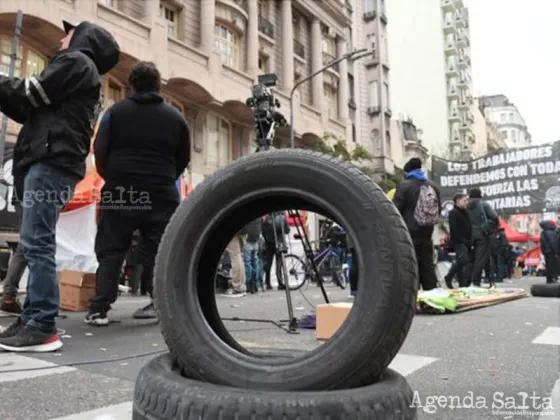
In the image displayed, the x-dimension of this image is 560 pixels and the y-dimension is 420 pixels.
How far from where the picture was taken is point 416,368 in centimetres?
272

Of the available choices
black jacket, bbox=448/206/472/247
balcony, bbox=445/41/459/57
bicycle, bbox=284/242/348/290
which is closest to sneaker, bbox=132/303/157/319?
bicycle, bbox=284/242/348/290

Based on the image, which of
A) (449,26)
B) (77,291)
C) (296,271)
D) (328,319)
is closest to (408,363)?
(328,319)

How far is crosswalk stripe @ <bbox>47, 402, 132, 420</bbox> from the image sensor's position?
1819mm

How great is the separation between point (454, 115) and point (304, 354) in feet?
232

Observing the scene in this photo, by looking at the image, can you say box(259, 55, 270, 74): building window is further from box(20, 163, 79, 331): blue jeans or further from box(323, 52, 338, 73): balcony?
box(20, 163, 79, 331): blue jeans

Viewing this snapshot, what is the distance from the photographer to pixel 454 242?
32.2 feet

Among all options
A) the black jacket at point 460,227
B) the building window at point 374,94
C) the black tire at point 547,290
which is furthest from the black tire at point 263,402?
the building window at point 374,94

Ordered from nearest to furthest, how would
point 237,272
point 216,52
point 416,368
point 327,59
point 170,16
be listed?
1. point 416,368
2. point 237,272
3. point 216,52
4. point 170,16
5. point 327,59

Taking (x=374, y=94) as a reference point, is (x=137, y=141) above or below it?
below

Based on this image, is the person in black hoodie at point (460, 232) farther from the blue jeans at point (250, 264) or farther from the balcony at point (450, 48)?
the balcony at point (450, 48)

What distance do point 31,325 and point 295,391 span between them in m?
2.18

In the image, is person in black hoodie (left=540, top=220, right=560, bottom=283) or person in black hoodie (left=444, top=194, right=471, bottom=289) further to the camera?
person in black hoodie (left=540, top=220, right=560, bottom=283)

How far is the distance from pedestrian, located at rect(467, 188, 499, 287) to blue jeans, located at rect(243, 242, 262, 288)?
13.9 feet

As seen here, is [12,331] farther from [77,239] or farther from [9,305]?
[77,239]
